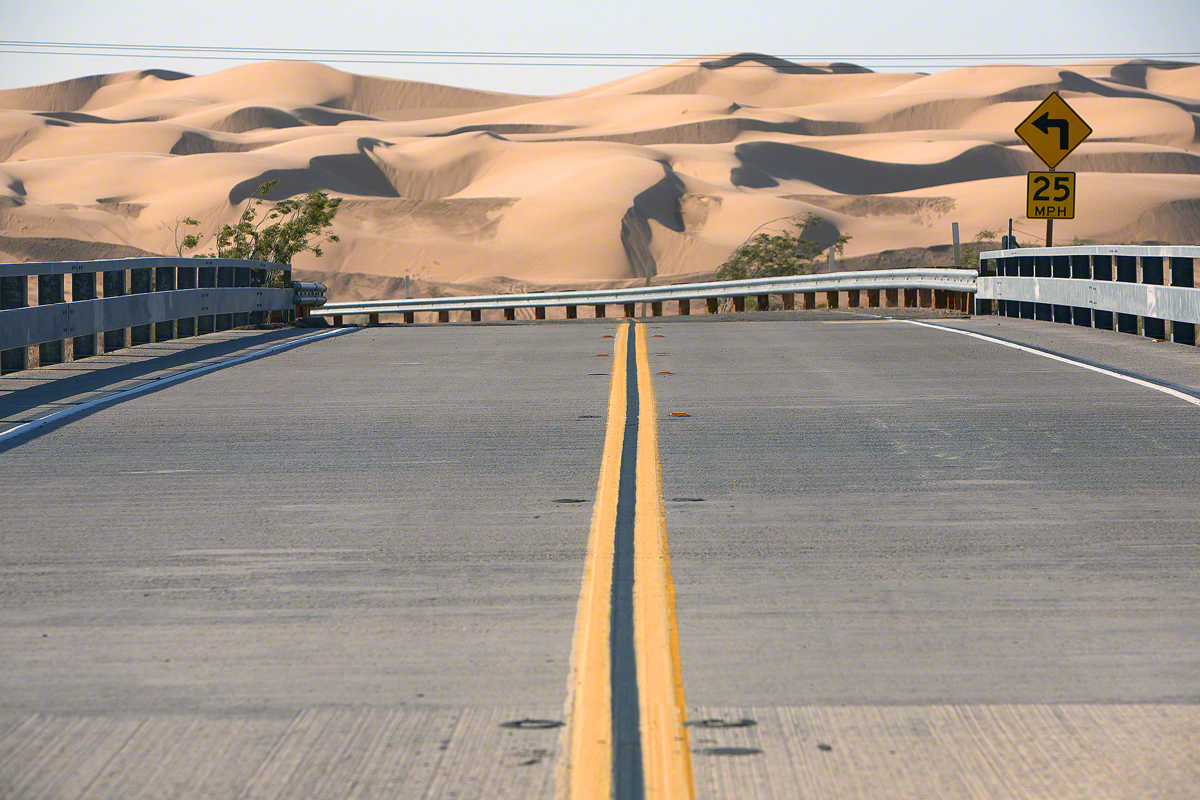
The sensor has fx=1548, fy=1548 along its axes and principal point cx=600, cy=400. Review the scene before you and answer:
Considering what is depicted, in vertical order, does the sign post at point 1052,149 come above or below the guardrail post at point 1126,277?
above

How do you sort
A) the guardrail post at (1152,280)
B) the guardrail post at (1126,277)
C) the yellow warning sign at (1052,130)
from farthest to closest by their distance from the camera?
the yellow warning sign at (1052,130) < the guardrail post at (1126,277) < the guardrail post at (1152,280)

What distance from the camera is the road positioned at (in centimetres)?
437

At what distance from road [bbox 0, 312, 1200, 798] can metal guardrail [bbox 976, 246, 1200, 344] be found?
6.15 metres

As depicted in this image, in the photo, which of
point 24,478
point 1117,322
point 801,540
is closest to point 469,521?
point 801,540

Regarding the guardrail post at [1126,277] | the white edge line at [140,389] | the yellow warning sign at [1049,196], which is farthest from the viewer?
the yellow warning sign at [1049,196]

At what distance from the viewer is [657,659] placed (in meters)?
5.24

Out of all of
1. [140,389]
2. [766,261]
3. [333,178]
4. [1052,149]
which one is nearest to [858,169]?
[333,178]

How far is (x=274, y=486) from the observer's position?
28.5 ft

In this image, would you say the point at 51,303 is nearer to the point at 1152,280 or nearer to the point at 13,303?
the point at 13,303

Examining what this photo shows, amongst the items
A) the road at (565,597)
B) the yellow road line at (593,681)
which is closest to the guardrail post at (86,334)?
the road at (565,597)

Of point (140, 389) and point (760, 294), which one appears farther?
point (760, 294)

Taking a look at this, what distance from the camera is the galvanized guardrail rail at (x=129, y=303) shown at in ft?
49.6

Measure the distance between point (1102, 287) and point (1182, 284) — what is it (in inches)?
87.3

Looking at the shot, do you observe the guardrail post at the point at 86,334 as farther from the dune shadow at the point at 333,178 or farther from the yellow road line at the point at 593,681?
the dune shadow at the point at 333,178
